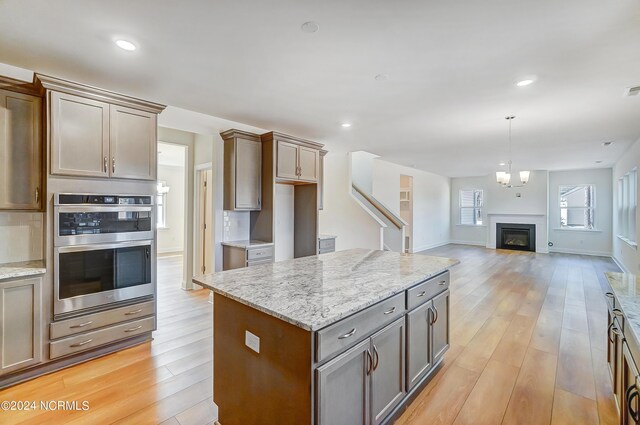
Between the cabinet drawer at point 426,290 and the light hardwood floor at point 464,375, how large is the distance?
27.8 inches

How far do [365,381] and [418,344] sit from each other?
2.28 feet

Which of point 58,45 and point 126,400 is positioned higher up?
point 58,45

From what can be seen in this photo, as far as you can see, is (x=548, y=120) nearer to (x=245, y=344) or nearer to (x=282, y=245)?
(x=282, y=245)

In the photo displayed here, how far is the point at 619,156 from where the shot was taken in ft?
21.4

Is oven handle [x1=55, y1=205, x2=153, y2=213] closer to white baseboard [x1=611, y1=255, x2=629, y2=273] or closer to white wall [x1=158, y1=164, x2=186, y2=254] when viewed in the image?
white wall [x1=158, y1=164, x2=186, y2=254]

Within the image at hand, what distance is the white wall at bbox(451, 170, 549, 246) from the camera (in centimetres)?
906

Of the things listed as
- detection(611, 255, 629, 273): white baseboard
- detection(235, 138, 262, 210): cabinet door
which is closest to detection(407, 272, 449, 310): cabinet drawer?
detection(235, 138, 262, 210): cabinet door

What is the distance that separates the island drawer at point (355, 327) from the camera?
131cm

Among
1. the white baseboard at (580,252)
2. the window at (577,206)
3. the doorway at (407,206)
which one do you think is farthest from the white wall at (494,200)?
the doorway at (407,206)

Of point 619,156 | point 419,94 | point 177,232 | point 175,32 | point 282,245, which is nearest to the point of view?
point 175,32

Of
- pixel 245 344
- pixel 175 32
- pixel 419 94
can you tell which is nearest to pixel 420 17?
pixel 419 94

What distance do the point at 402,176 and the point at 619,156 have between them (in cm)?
476

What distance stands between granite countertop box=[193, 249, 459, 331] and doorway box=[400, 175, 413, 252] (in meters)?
6.09

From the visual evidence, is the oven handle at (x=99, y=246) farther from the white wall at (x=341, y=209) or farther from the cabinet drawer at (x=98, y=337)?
the white wall at (x=341, y=209)
